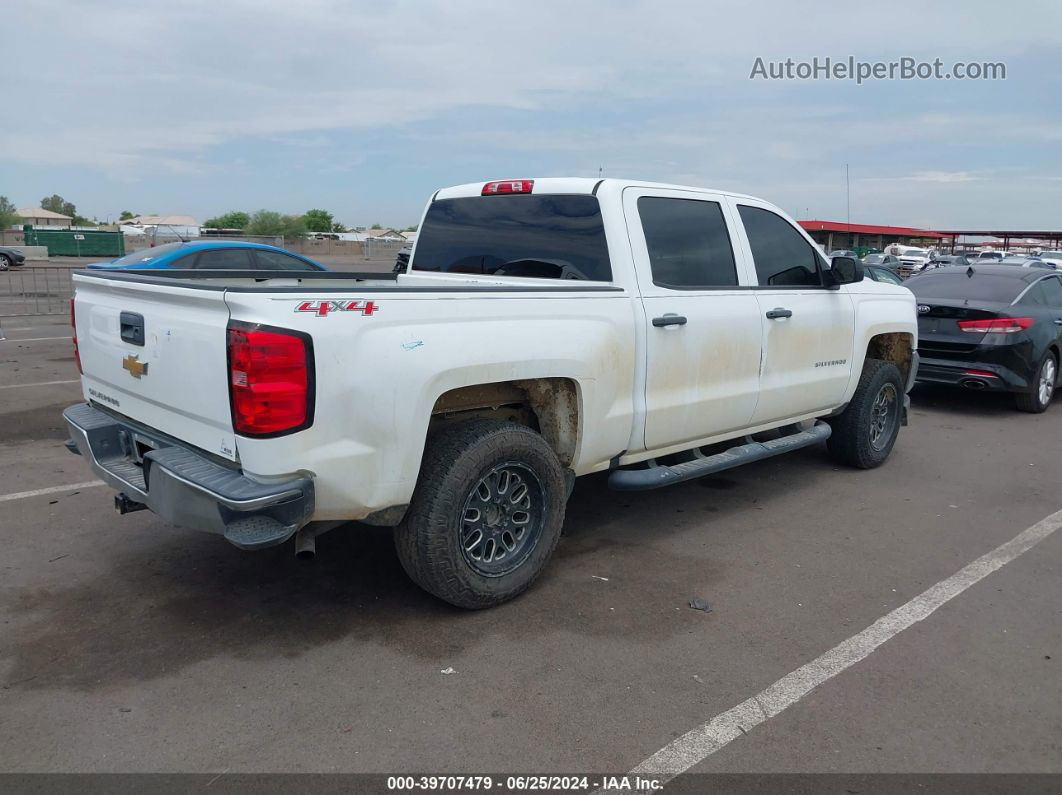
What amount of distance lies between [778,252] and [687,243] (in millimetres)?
1025

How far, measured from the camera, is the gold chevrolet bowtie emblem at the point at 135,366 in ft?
12.8

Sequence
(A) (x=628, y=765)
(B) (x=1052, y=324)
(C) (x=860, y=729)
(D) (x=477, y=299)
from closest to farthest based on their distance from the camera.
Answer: (A) (x=628, y=765)
(C) (x=860, y=729)
(D) (x=477, y=299)
(B) (x=1052, y=324)

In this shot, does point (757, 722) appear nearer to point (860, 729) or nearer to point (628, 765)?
point (860, 729)

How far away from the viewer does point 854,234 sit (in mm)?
59000

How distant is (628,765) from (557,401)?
193 cm

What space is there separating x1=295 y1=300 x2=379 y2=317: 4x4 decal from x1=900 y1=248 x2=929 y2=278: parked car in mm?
40551

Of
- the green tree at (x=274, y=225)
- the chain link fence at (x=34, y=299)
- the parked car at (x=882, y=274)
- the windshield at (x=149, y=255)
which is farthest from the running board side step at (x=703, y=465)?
the green tree at (x=274, y=225)

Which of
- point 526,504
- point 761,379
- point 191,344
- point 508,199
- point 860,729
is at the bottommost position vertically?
point 860,729

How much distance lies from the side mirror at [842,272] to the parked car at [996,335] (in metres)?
3.99

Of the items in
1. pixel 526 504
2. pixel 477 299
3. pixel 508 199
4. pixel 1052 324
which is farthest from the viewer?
pixel 1052 324

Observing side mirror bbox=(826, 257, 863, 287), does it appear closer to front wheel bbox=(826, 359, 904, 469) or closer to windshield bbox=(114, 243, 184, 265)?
front wheel bbox=(826, 359, 904, 469)

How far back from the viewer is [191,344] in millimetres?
3574

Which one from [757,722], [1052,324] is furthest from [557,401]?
[1052,324]

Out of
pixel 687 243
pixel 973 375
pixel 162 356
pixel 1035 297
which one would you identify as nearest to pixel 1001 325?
pixel 973 375
